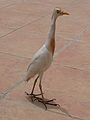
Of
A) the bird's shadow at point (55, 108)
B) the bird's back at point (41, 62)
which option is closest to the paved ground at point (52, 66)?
the bird's shadow at point (55, 108)

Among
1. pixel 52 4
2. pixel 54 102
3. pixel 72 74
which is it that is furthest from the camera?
pixel 52 4

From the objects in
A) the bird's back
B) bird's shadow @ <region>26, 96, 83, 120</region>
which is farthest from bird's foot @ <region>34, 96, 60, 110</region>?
the bird's back

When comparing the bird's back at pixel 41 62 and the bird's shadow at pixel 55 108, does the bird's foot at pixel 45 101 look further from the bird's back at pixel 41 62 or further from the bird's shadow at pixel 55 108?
the bird's back at pixel 41 62

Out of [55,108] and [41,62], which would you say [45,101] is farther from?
[41,62]

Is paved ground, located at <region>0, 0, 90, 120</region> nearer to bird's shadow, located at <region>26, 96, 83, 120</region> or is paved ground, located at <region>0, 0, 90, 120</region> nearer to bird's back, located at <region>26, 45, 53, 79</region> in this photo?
bird's shadow, located at <region>26, 96, 83, 120</region>

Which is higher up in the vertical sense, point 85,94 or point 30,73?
point 30,73

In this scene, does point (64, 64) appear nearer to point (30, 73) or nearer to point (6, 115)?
point (30, 73)

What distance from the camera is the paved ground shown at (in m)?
3.19

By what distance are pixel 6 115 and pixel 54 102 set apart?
55 cm

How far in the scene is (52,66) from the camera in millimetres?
4293

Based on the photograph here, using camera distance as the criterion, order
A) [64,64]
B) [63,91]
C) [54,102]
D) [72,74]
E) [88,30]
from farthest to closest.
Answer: [88,30]
[64,64]
[72,74]
[63,91]
[54,102]

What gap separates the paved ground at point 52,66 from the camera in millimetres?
3191

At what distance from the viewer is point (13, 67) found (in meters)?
4.19

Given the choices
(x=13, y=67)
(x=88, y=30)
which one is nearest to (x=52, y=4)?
(x=88, y=30)
